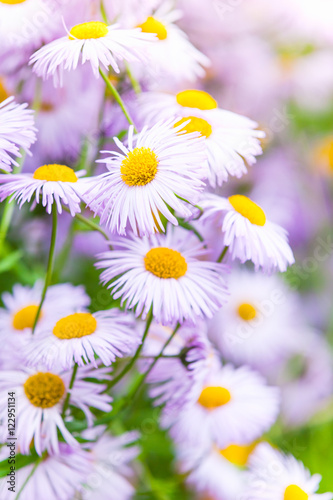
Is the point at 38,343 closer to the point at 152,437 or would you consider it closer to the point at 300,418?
the point at 152,437

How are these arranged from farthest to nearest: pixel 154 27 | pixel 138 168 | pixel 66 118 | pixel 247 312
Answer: pixel 247 312, pixel 66 118, pixel 154 27, pixel 138 168

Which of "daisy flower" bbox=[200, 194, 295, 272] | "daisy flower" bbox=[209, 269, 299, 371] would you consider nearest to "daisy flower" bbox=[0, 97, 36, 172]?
"daisy flower" bbox=[200, 194, 295, 272]

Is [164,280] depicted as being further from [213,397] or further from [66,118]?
[66,118]

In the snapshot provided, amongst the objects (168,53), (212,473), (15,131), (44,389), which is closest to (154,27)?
(168,53)

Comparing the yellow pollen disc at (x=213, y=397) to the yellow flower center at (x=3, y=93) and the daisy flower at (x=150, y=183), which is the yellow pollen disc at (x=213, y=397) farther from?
the yellow flower center at (x=3, y=93)

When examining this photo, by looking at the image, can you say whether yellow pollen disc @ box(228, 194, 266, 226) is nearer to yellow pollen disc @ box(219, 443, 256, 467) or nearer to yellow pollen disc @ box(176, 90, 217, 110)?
yellow pollen disc @ box(176, 90, 217, 110)

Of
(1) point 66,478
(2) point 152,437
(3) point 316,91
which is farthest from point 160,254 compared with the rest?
(3) point 316,91
